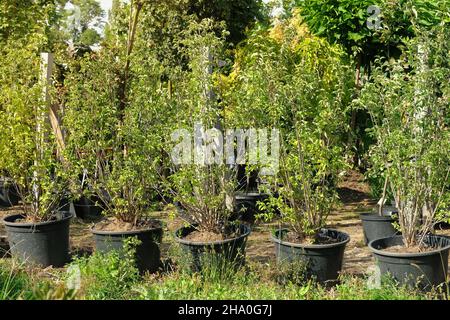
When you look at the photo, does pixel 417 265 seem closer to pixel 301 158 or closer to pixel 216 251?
pixel 301 158

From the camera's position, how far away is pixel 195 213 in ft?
13.8

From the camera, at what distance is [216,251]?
12.8 ft

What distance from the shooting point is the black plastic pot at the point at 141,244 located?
4188 mm

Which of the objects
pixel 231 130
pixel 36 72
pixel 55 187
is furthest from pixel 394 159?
pixel 36 72

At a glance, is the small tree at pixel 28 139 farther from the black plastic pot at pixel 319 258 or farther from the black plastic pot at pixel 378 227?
the black plastic pot at pixel 378 227

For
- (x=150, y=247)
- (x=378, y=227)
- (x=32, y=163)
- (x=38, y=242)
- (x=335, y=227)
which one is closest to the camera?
(x=150, y=247)

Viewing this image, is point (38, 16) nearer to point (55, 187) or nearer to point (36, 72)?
point (36, 72)

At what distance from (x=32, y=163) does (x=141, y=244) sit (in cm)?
152

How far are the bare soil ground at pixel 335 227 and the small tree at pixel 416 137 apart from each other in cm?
67

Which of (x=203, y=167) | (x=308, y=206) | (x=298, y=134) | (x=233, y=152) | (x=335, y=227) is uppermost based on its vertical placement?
(x=298, y=134)

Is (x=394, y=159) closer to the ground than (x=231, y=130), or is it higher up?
closer to the ground

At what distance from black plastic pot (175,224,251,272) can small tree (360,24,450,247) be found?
1.28 meters

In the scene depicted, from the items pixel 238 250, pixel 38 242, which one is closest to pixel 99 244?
pixel 38 242
